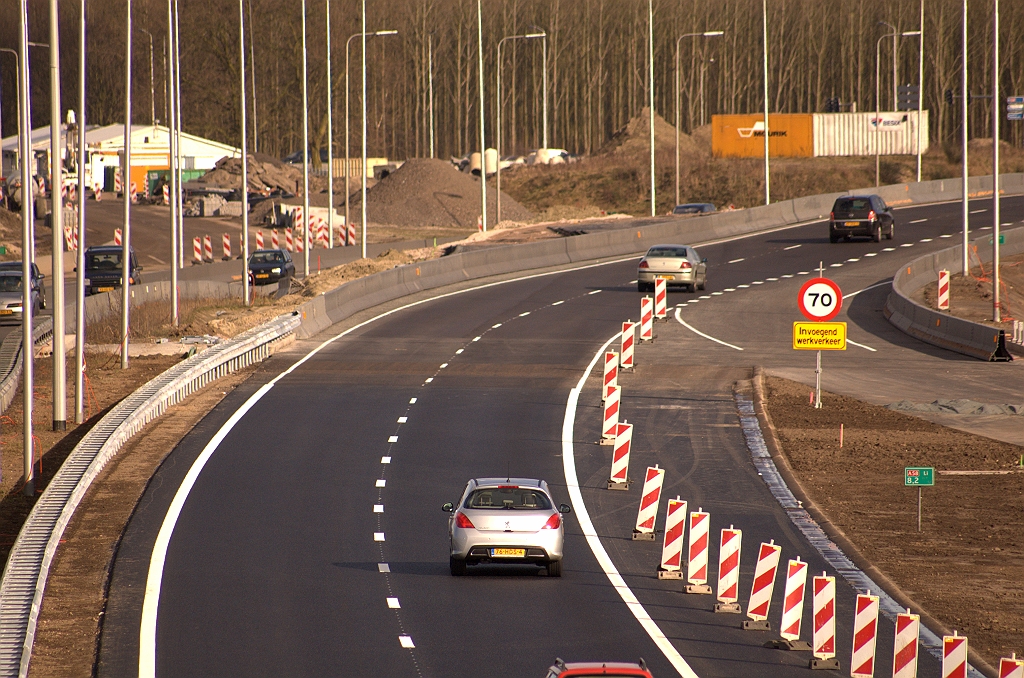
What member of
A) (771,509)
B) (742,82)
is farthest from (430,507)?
(742,82)

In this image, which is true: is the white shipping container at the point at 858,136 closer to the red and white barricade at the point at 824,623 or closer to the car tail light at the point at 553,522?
the car tail light at the point at 553,522

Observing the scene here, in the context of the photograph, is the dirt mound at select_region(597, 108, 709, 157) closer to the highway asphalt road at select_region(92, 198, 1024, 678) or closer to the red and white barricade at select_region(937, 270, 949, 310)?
the red and white barricade at select_region(937, 270, 949, 310)

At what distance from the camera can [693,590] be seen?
57.0 feet

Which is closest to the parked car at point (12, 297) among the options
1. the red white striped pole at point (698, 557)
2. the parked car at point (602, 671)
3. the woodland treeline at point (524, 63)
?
the red white striped pole at point (698, 557)

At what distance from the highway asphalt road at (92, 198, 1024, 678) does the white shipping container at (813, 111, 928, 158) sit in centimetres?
6134

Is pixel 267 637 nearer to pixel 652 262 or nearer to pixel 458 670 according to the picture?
pixel 458 670

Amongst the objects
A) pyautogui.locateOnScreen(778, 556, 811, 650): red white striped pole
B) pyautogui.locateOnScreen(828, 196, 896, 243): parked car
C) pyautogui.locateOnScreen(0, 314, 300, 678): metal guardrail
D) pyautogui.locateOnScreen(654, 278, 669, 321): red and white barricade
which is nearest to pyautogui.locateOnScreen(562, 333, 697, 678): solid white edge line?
pyautogui.locateOnScreen(778, 556, 811, 650): red white striped pole

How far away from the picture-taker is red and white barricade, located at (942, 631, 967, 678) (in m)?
12.2

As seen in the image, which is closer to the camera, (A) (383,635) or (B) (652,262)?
(A) (383,635)

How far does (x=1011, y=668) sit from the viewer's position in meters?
11.6

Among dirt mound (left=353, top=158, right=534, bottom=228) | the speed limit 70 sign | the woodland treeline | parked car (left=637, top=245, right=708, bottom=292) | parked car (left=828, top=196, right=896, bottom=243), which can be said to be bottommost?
the speed limit 70 sign

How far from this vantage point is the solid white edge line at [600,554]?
14.6 metres

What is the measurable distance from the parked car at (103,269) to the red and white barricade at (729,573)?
42937mm

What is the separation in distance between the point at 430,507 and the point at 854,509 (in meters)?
6.55
